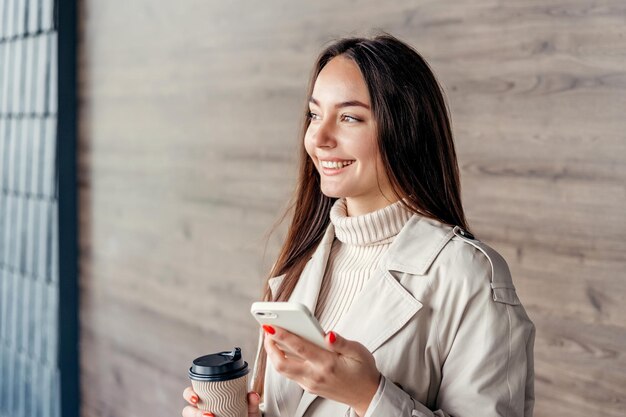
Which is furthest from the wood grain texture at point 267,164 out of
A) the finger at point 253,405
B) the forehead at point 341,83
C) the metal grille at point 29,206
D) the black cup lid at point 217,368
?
the black cup lid at point 217,368

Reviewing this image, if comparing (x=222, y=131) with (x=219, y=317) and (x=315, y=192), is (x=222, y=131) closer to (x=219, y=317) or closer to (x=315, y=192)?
(x=219, y=317)

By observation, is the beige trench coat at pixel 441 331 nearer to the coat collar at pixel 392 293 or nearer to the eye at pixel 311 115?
the coat collar at pixel 392 293

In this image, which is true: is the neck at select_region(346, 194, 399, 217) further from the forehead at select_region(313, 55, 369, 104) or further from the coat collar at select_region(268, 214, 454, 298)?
the forehead at select_region(313, 55, 369, 104)

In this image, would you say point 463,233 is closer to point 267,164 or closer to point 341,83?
point 341,83

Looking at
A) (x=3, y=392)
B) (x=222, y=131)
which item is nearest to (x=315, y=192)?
(x=222, y=131)

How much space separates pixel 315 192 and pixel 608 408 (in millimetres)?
808

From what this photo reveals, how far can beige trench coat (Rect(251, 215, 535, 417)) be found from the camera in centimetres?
118

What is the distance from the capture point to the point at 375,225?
141 cm

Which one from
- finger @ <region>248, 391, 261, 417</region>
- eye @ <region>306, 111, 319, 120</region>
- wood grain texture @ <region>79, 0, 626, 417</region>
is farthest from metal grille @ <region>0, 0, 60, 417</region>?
finger @ <region>248, 391, 261, 417</region>

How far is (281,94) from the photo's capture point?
2.55 metres

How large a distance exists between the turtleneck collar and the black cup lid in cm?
33

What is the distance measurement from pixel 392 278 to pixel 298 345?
28 cm

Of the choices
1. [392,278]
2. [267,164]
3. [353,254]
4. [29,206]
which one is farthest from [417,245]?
[29,206]

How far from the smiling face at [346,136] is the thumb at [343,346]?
1.18 ft
